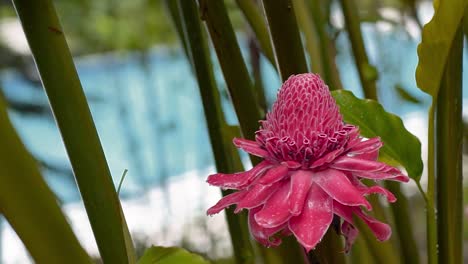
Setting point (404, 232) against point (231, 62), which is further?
point (404, 232)

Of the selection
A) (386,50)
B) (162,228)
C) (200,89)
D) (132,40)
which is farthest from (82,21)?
(200,89)

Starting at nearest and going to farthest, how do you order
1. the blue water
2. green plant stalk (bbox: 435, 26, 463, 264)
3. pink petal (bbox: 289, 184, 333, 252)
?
1. pink petal (bbox: 289, 184, 333, 252)
2. green plant stalk (bbox: 435, 26, 463, 264)
3. the blue water

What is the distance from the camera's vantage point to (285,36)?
0.79ft

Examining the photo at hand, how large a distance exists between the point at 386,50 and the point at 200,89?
146 cm

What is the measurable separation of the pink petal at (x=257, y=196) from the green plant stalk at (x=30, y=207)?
79 mm

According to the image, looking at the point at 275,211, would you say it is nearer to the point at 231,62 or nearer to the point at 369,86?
the point at 231,62

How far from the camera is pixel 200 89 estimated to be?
295 millimetres

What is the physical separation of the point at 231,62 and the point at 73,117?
0.08 metres

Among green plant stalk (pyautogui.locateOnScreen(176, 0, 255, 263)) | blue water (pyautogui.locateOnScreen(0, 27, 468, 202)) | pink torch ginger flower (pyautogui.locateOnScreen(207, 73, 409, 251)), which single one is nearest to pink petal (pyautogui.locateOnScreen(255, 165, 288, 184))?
pink torch ginger flower (pyautogui.locateOnScreen(207, 73, 409, 251))

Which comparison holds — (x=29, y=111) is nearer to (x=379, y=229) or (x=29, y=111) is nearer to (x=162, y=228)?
(x=162, y=228)

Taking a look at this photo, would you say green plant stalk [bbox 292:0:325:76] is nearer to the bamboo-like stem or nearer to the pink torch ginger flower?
the bamboo-like stem

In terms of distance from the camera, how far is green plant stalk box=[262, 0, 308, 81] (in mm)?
237

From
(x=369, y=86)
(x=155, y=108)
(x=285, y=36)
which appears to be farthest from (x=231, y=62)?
(x=155, y=108)

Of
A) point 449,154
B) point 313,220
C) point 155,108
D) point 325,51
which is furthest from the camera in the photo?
point 155,108
